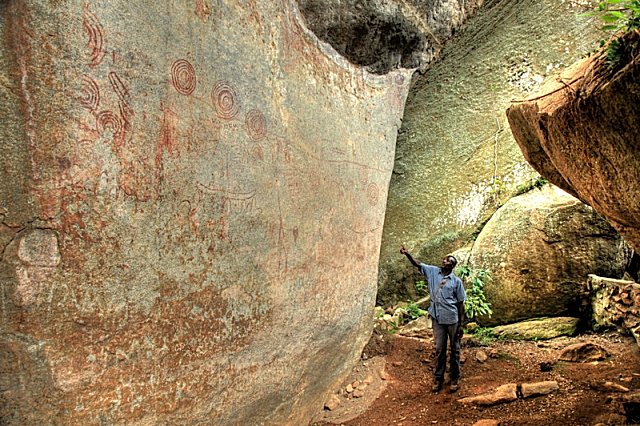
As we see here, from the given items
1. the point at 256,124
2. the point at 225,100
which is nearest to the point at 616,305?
the point at 256,124

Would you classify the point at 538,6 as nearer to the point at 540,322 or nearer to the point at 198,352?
the point at 540,322

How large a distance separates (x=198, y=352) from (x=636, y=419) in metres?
3.00

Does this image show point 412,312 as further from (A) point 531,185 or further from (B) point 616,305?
(A) point 531,185

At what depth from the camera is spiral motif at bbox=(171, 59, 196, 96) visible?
8.89 feet

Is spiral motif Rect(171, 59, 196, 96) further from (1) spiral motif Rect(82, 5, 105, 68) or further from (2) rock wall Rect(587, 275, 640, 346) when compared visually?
(2) rock wall Rect(587, 275, 640, 346)

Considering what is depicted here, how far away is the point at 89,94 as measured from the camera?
2277mm

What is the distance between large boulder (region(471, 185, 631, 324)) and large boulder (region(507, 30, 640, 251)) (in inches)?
114

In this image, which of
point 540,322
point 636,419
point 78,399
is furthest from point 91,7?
point 540,322

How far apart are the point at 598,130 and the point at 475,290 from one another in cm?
378

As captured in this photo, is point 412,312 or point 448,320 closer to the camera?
point 448,320

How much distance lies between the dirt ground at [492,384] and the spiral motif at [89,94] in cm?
319

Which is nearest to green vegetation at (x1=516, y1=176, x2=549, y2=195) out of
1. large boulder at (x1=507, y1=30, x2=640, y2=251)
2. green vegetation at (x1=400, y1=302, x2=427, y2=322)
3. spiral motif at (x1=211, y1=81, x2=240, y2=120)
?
green vegetation at (x1=400, y1=302, x2=427, y2=322)

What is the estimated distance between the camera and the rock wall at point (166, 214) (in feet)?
6.83

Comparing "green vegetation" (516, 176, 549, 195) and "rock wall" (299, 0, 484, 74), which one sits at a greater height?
"rock wall" (299, 0, 484, 74)
